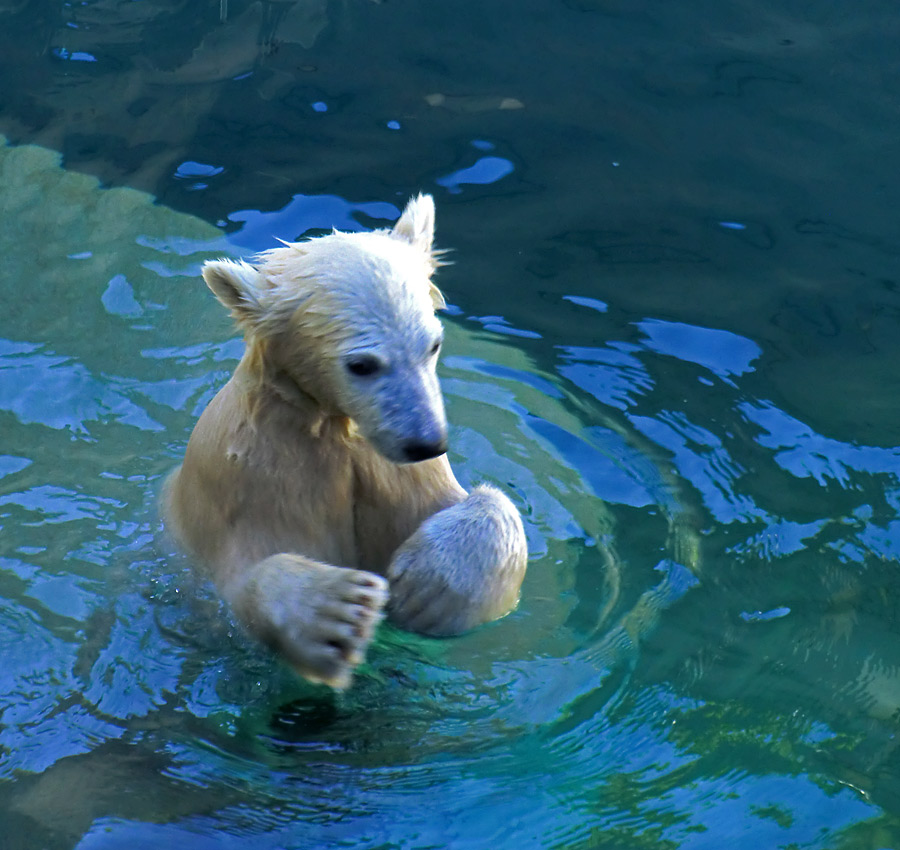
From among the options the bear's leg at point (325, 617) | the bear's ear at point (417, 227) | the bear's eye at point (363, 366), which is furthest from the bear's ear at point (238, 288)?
the bear's leg at point (325, 617)

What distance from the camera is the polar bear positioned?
10.0 ft

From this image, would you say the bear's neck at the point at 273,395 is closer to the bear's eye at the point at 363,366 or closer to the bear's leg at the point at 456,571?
the bear's eye at the point at 363,366

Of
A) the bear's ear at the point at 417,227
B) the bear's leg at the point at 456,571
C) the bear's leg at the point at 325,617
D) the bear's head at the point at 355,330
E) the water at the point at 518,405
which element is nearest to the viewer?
the bear's leg at the point at 325,617

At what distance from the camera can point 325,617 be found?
2.98 meters

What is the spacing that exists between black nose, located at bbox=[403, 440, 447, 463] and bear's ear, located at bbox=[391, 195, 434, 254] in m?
0.70

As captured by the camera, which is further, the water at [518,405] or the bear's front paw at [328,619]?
the water at [518,405]

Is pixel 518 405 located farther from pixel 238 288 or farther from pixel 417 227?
pixel 238 288

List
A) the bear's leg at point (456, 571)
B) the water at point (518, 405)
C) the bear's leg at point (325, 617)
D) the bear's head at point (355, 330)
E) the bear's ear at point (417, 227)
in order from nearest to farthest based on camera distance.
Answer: the bear's leg at point (325, 617) < the bear's head at point (355, 330) < the water at point (518, 405) < the bear's leg at point (456, 571) < the bear's ear at point (417, 227)

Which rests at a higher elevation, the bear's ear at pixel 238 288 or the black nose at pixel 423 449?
the bear's ear at pixel 238 288

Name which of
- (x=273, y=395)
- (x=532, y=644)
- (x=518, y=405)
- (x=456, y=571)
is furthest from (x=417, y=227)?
(x=518, y=405)

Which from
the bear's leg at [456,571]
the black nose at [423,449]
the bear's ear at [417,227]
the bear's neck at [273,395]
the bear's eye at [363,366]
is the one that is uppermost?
the bear's ear at [417,227]

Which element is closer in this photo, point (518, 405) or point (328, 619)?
point (328, 619)

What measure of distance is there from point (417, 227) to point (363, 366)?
23.3 inches

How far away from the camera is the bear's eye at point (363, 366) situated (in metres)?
3.09
